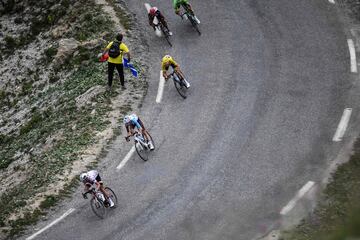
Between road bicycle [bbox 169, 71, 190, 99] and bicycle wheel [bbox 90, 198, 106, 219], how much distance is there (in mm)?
5580

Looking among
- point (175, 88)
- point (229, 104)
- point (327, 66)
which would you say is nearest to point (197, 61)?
point (175, 88)

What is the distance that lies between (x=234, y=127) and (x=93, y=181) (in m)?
4.99

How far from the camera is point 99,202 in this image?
16953mm

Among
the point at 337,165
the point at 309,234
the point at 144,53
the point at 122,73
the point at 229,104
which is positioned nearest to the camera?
the point at 309,234

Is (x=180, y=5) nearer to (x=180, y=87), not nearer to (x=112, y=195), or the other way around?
(x=180, y=87)

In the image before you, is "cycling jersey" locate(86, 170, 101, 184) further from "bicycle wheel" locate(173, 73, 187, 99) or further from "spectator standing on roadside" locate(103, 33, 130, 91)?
"spectator standing on roadside" locate(103, 33, 130, 91)

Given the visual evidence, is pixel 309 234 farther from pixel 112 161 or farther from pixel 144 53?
pixel 144 53

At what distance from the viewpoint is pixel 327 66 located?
69.1 feet

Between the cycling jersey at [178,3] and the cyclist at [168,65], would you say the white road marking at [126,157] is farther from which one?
the cycling jersey at [178,3]

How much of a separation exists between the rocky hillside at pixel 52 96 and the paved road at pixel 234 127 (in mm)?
887

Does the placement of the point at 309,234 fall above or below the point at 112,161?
above

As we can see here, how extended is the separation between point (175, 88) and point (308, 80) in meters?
4.67

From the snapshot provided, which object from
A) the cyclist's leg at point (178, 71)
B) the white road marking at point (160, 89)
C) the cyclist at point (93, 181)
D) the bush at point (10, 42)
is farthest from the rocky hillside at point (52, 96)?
the cyclist's leg at point (178, 71)

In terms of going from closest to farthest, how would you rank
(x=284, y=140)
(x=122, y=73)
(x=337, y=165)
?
(x=337, y=165), (x=284, y=140), (x=122, y=73)
